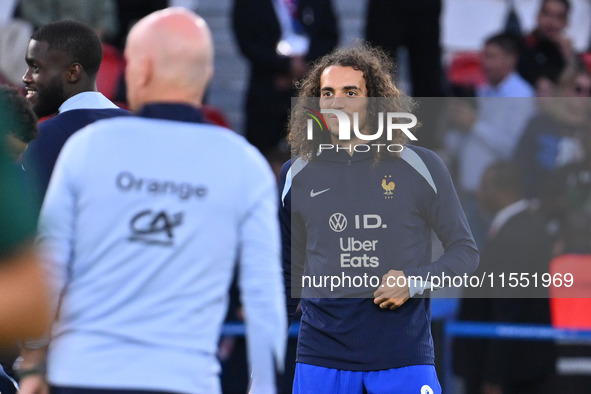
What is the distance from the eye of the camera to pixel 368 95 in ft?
17.2

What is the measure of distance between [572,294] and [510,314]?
969mm

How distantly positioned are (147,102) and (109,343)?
2.40ft

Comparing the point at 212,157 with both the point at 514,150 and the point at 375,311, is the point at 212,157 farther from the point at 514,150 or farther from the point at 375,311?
the point at 514,150

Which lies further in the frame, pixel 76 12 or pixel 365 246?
pixel 76 12

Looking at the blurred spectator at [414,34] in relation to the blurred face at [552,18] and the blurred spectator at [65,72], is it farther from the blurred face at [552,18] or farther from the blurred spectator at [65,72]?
the blurred spectator at [65,72]

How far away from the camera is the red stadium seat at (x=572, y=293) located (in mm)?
8352

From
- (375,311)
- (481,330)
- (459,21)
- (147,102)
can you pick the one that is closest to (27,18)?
(459,21)

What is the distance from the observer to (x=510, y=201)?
28.9 feet

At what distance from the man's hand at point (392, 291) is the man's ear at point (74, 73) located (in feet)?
5.38

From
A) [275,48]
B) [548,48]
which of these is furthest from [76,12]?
[548,48]

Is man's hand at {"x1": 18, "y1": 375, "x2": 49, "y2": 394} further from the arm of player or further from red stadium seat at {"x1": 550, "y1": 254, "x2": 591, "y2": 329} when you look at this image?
red stadium seat at {"x1": 550, "y1": 254, "x2": 591, "y2": 329}

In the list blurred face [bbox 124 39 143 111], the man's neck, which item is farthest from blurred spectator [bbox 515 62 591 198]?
blurred face [bbox 124 39 143 111]

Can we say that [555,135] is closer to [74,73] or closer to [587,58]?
[587,58]

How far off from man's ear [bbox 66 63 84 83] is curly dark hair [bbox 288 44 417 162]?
48.9 inches
